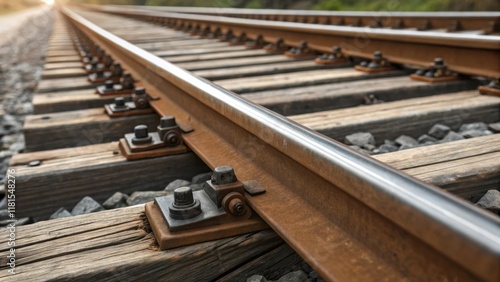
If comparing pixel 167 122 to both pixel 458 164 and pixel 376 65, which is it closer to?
pixel 458 164

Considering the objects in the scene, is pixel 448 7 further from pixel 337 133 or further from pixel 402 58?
pixel 337 133

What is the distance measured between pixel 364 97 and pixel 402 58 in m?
0.98

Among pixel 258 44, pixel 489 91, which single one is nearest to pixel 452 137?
pixel 489 91

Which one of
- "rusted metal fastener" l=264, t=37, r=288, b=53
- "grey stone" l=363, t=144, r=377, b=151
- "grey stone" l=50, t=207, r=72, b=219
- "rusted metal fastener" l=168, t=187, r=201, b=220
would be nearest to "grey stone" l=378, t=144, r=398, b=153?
"grey stone" l=363, t=144, r=377, b=151

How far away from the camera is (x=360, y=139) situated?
7.30 ft

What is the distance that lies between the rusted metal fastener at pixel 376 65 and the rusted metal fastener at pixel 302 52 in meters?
0.80

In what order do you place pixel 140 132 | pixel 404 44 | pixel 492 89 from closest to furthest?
pixel 140 132, pixel 492 89, pixel 404 44

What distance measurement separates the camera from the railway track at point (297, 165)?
1.01m

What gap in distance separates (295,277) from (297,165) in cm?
30

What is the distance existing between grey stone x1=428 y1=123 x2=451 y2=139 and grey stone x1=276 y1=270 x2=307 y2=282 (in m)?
1.22

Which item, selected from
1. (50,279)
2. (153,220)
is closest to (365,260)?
(153,220)

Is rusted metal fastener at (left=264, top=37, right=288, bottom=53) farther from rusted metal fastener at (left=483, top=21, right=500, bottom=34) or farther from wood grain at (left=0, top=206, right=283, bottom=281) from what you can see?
wood grain at (left=0, top=206, right=283, bottom=281)

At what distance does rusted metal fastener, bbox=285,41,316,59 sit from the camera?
455 centimetres

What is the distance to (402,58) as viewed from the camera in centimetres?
375
